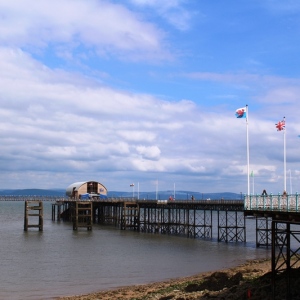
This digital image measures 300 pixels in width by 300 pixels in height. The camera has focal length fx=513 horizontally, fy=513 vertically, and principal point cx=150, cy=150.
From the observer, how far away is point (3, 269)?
44781 mm

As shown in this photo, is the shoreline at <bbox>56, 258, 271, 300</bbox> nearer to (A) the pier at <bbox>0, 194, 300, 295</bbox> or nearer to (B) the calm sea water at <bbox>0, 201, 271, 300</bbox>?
(A) the pier at <bbox>0, 194, 300, 295</bbox>

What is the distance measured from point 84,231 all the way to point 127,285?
144 feet

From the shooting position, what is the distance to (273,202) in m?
27.8

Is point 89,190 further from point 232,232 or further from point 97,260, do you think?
point 97,260

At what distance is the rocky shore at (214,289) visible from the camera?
88.4 ft

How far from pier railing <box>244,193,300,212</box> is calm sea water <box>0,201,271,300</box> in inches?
529

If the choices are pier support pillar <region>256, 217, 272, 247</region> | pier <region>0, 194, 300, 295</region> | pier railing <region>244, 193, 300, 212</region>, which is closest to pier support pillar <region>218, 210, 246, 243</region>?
pier <region>0, 194, 300, 295</region>

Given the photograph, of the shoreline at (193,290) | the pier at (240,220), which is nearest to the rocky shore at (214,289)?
the shoreline at (193,290)

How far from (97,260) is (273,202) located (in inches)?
1032

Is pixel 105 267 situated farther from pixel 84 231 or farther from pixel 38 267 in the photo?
pixel 84 231

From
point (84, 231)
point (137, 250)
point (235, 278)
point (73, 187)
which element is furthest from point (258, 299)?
point (73, 187)

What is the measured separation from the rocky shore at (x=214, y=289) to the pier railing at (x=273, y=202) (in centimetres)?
388

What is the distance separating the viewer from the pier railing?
26031mm

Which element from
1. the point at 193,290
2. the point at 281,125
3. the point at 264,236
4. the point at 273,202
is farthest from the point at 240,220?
the point at 273,202
